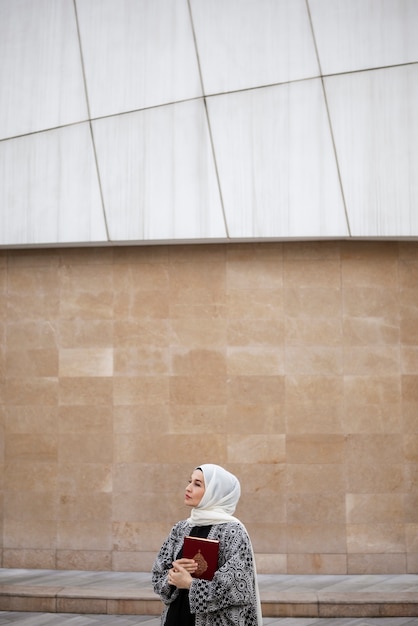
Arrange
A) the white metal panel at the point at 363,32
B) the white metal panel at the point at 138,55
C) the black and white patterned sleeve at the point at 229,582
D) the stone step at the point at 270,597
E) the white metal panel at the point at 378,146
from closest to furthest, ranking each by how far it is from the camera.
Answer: the black and white patterned sleeve at the point at 229,582, the stone step at the point at 270,597, the white metal panel at the point at 378,146, the white metal panel at the point at 363,32, the white metal panel at the point at 138,55

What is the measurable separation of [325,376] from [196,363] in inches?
77.0

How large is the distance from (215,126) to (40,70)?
9.52 ft

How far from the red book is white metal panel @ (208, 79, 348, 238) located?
7.27m

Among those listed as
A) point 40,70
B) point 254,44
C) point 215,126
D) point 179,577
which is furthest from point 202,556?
point 40,70

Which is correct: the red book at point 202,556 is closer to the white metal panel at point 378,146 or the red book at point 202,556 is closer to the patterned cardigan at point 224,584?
the patterned cardigan at point 224,584

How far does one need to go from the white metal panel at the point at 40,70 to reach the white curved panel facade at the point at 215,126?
3 cm

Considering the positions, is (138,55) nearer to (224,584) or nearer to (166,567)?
(166,567)

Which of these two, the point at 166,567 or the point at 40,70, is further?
the point at 40,70

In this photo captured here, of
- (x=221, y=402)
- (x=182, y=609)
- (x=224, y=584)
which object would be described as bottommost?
(x=182, y=609)

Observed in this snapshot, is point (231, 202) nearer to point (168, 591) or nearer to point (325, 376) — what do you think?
point (325, 376)

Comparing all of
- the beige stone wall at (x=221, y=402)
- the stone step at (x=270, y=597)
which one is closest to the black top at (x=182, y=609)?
the stone step at (x=270, y=597)

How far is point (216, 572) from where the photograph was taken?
5109 mm

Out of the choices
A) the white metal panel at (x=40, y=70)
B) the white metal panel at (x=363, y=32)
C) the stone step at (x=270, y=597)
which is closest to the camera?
the stone step at (x=270, y=597)

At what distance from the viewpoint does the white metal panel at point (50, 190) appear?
12.1 metres
